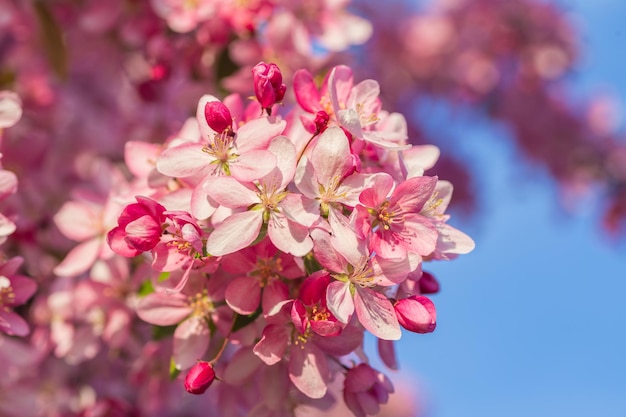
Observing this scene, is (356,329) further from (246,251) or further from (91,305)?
(91,305)

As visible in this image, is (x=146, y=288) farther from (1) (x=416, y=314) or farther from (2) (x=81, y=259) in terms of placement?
(1) (x=416, y=314)

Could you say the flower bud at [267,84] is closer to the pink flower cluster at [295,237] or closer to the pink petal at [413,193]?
the pink flower cluster at [295,237]

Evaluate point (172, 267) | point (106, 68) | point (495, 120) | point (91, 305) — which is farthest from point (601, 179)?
point (172, 267)

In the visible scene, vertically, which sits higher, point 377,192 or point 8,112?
point 377,192

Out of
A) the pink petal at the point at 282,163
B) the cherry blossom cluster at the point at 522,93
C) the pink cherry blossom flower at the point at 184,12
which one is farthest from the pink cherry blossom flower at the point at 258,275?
the cherry blossom cluster at the point at 522,93

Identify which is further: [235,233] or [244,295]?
[244,295]

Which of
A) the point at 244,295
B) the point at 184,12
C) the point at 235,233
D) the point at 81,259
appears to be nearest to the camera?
the point at 235,233

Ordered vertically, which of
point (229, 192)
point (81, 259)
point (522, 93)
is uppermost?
point (522, 93)

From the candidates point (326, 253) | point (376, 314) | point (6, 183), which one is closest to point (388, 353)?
point (376, 314)
